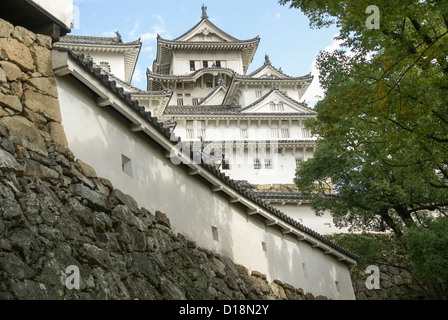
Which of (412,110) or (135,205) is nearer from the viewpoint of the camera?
(412,110)

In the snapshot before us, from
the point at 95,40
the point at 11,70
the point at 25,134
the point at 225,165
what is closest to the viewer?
the point at 25,134

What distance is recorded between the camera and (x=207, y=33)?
2061 inches

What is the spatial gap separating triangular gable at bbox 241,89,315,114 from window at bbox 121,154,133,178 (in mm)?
31293

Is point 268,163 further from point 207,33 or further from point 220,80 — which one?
point 207,33

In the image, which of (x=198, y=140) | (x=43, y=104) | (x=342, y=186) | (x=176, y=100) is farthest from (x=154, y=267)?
(x=176, y=100)

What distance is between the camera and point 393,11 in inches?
348

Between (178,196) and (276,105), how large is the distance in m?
30.9

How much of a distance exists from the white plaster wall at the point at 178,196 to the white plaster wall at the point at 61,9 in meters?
1.36

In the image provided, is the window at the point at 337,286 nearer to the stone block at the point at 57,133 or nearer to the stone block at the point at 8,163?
the stone block at the point at 57,133

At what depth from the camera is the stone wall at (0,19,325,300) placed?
7152mm

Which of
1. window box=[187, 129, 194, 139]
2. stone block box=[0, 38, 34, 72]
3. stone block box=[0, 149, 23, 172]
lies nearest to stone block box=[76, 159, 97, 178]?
stone block box=[0, 149, 23, 172]

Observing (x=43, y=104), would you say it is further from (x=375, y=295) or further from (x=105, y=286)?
(x=375, y=295)

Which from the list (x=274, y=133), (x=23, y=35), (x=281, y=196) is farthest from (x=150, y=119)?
(x=274, y=133)

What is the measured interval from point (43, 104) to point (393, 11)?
21.3 feet
